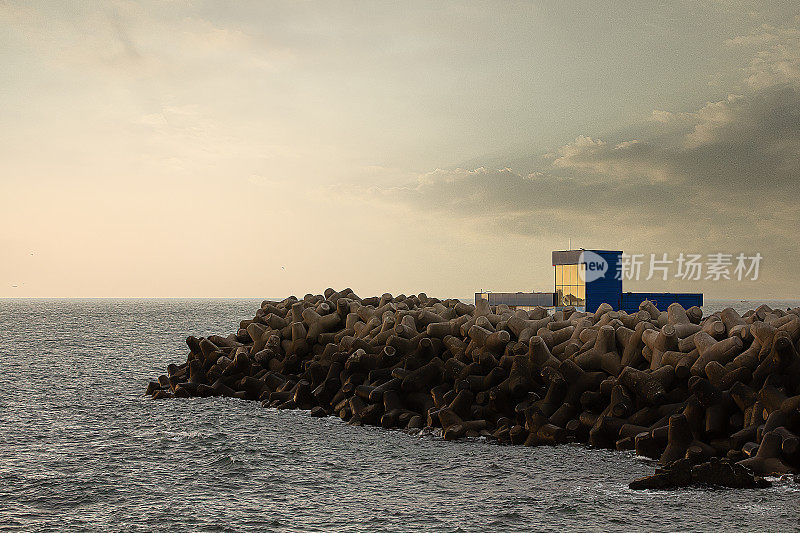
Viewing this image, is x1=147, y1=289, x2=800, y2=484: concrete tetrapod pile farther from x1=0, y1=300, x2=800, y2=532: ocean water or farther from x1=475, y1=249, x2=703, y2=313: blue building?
x1=475, y1=249, x2=703, y2=313: blue building

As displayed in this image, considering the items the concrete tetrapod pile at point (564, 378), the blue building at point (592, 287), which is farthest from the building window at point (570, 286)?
the concrete tetrapod pile at point (564, 378)

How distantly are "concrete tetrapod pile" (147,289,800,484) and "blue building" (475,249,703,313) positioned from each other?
2634 cm

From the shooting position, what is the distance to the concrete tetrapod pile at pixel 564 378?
1122 cm

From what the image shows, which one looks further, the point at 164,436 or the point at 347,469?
the point at 164,436

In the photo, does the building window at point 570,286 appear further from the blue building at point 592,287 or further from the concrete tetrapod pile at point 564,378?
the concrete tetrapod pile at point 564,378

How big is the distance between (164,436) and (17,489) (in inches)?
155

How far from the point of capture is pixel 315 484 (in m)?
11.0

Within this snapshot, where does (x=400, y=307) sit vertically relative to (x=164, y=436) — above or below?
above

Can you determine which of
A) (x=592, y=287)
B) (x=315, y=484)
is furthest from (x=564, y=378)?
(x=592, y=287)

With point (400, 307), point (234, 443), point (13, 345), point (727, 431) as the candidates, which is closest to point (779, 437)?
point (727, 431)

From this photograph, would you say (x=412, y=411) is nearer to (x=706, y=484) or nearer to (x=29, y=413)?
(x=706, y=484)

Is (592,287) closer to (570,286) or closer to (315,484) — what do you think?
(570,286)

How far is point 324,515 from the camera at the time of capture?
9406mm

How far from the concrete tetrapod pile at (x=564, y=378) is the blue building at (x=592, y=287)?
2634 centimetres
